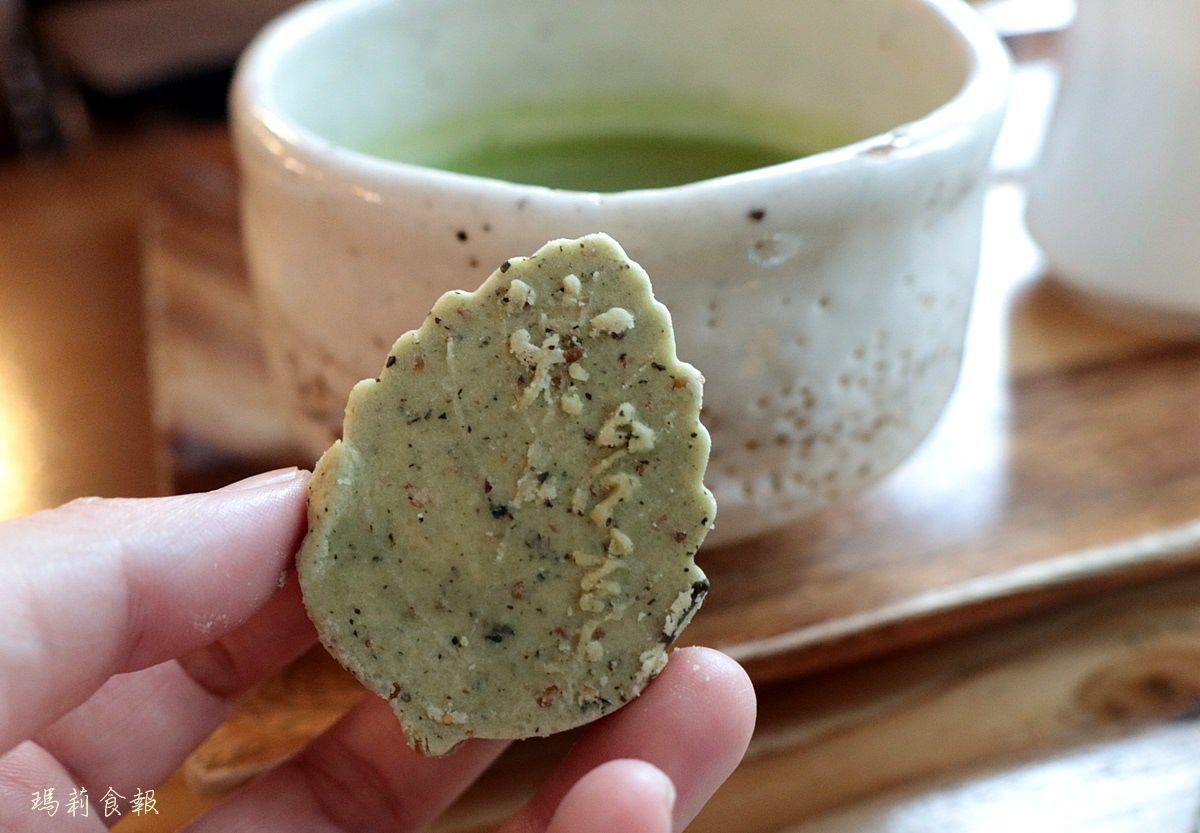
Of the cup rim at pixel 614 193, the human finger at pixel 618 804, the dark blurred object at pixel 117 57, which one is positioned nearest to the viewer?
the human finger at pixel 618 804

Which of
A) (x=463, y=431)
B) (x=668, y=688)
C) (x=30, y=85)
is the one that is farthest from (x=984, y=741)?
(x=30, y=85)

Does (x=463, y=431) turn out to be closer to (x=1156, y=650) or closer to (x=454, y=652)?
(x=454, y=652)

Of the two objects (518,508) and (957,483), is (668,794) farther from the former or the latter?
(957,483)

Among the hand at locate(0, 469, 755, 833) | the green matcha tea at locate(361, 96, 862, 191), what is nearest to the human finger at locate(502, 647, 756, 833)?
the hand at locate(0, 469, 755, 833)

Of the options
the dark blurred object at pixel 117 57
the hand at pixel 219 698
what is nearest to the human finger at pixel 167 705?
the hand at pixel 219 698

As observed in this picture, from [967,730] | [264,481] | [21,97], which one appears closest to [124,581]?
[264,481]

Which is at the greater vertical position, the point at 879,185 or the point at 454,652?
the point at 879,185

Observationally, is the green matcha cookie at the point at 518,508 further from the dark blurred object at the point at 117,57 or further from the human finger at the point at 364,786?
the dark blurred object at the point at 117,57
